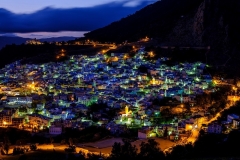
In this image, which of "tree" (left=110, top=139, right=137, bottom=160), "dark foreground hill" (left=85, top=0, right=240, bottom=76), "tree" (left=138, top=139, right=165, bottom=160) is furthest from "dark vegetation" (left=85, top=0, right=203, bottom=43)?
"tree" (left=110, top=139, right=137, bottom=160)

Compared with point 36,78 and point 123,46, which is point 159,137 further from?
point 123,46

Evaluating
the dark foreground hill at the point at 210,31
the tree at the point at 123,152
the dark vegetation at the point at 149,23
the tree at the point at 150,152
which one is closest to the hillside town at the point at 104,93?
the dark foreground hill at the point at 210,31

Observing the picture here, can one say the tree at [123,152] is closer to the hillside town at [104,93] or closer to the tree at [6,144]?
the hillside town at [104,93]

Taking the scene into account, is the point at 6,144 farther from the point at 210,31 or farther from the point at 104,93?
the point at 210,31

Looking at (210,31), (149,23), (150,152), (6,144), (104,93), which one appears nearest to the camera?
(150,152)

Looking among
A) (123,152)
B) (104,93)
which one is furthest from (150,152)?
(104,93)

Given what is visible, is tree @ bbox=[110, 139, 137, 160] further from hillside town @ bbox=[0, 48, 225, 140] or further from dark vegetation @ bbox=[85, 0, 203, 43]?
dark vegetation @ bbox=[85, 0, 203, 43]

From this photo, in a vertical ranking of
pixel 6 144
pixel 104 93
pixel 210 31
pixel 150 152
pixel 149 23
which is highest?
pixel 149 23

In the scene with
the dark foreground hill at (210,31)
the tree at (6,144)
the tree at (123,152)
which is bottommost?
the tree at (6,144)

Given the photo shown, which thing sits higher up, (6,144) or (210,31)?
(210,31)

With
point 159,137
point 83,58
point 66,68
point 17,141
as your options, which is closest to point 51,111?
point 17,141

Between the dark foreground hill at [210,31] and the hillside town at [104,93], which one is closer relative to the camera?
the hillside town at [104,93]

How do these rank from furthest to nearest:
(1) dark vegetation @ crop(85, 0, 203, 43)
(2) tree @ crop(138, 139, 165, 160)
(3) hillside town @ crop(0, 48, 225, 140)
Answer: (1) dark vegetation @ crop(85, 0, 203, 43)
(3) hillside town @ crop(0, 48, 225, 140)
(2) tree @ crop(138, 139, 165, 160)
